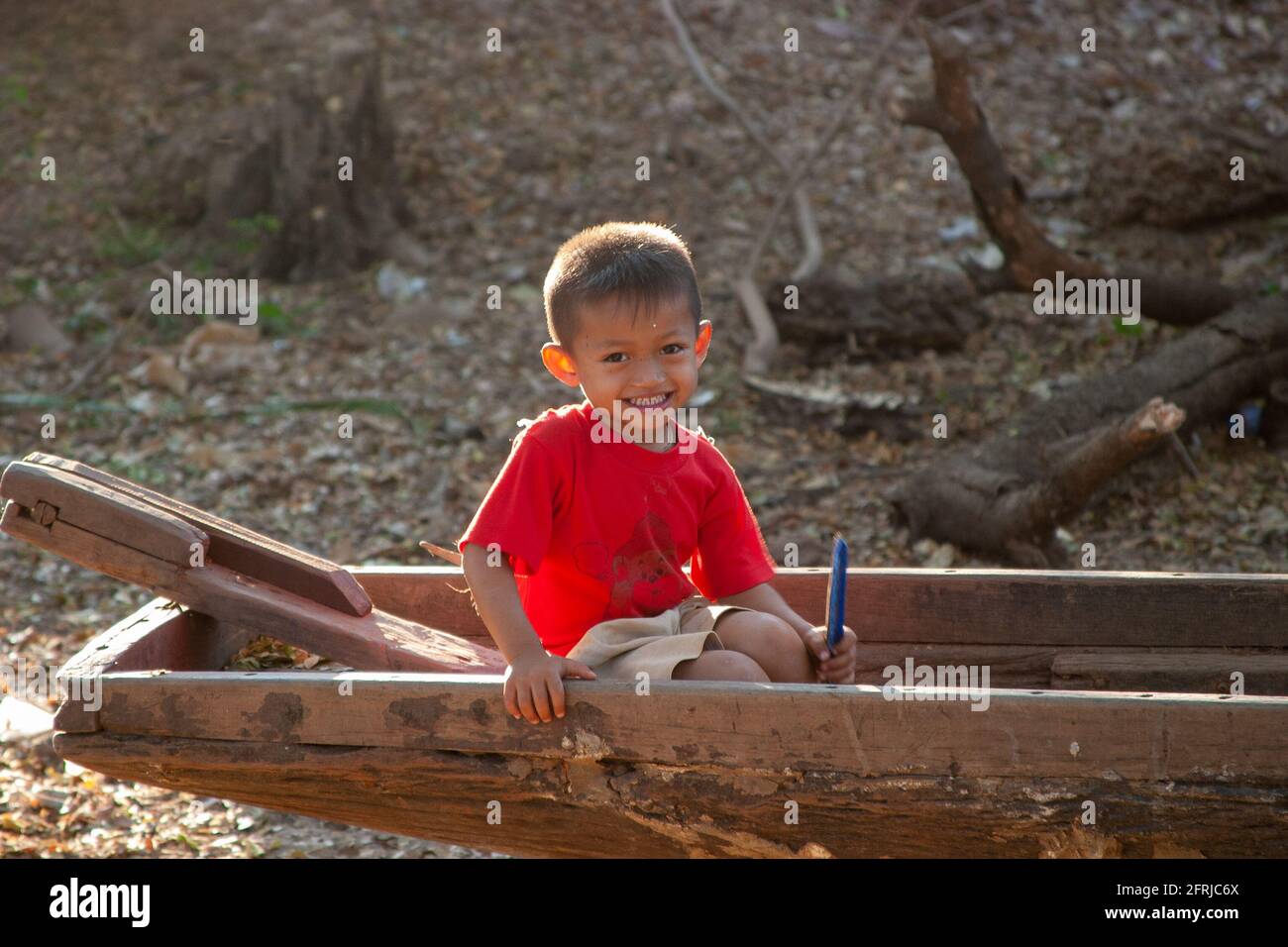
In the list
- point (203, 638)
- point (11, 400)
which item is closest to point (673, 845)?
point (203, 638)

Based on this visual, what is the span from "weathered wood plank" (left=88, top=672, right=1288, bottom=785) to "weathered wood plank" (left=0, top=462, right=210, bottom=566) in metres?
0.31

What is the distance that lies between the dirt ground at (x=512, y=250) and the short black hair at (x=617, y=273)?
6.39ft

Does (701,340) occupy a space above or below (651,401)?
above

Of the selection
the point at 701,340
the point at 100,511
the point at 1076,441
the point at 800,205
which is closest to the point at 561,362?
the point at 701,340

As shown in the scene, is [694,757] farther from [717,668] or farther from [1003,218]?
[1003,218]

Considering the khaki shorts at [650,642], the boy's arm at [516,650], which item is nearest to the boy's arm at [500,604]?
the boy's arm at [516,650]

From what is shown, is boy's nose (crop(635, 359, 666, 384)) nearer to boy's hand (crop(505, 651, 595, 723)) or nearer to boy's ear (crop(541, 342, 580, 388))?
boy's ear (crop(541, 342, 580, 388))

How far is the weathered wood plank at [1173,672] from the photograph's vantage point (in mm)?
3115

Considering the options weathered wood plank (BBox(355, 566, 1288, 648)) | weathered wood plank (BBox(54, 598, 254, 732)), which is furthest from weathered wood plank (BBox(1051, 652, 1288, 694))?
weathered wood plank (BBox(54, 598, 254, 732))

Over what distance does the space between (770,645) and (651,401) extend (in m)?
0.59

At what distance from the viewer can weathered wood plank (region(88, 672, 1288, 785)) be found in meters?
2.36

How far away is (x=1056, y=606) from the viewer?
3.28 meters

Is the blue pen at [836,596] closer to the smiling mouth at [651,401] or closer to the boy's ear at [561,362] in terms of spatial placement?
the smiling mouth at [651,401]

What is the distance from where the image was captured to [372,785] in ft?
8.89
